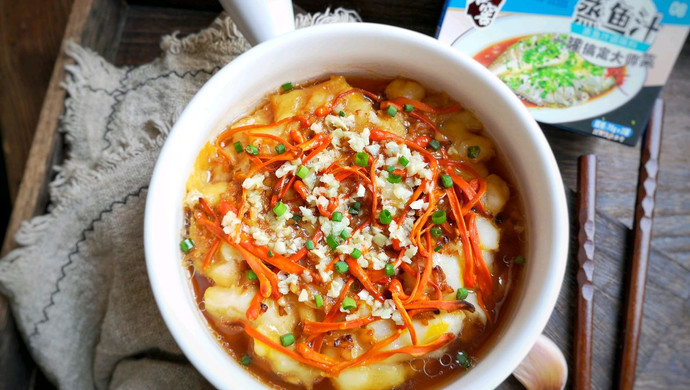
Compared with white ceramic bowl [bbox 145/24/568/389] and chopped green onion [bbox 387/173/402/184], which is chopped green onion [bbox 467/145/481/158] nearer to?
white ceramic bowl [bbox 145/24/568/389]

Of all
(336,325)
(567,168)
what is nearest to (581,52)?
(567,168)

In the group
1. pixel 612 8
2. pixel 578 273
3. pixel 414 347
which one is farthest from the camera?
pixel 612 8

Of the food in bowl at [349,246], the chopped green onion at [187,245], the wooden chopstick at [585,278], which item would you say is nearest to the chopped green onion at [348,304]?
the food in bowl at [349,246]

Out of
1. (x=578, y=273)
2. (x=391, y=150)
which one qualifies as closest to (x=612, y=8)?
(x=578, y=273)

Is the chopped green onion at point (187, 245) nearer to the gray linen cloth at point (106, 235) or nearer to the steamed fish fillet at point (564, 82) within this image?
the gray linen cloth at point (106, 235)

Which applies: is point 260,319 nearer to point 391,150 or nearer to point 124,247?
point 391,150

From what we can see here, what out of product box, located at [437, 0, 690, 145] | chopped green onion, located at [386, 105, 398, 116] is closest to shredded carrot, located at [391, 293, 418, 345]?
chopped green onion, located at [386, 105, 398, 116]
